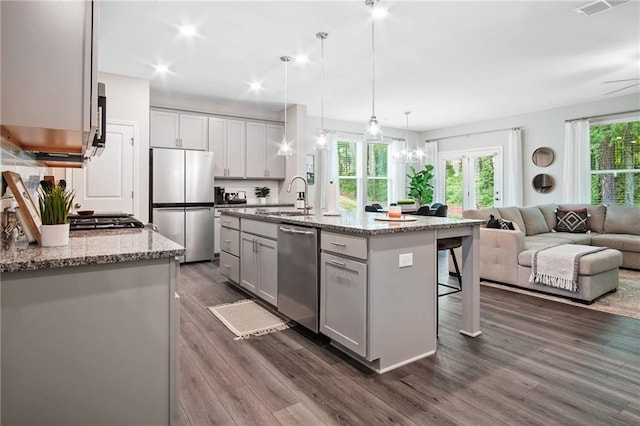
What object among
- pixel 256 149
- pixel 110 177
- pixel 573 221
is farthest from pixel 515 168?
pixel 110 177

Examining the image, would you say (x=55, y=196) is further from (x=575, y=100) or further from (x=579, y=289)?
(x=575, y=100)

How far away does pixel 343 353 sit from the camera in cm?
247

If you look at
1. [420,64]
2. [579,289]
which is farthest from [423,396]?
[420,64]

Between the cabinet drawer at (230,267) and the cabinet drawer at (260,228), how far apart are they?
0.46 metres

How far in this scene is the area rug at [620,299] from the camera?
3323 millimetres

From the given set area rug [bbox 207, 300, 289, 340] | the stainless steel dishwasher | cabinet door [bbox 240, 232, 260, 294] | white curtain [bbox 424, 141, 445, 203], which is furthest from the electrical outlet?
white curtain [bbox 424, 141, 445, 203]

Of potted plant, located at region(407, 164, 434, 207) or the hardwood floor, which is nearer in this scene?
the hardwood floor

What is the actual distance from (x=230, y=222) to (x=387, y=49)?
8.45ft

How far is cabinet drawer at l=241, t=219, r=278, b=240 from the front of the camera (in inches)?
126

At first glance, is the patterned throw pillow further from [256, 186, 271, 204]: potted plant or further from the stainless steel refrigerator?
the stainless steel refrigerator

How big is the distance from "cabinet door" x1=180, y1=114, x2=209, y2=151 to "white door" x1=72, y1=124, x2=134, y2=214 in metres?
0.98

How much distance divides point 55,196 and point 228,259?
2.82 meters

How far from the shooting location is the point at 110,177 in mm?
4836

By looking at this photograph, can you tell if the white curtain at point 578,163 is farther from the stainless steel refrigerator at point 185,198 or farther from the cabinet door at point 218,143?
the stainless steel refrigerator at point 185,198
